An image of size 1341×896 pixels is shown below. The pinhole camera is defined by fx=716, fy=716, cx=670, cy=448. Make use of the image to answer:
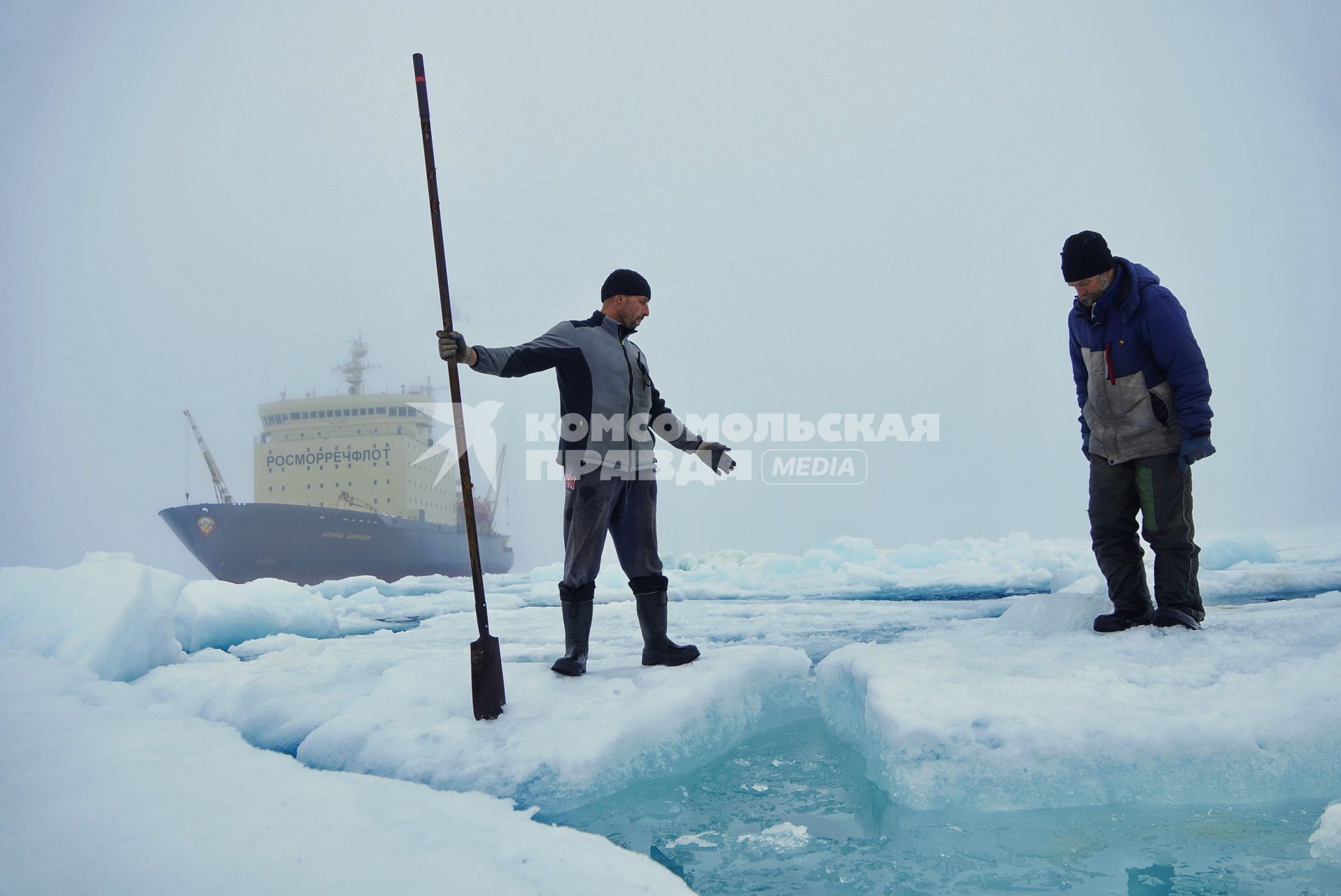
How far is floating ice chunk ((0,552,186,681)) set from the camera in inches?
140

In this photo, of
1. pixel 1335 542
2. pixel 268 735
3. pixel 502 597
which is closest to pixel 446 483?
pixel 502 597

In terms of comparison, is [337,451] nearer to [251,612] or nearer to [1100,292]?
[251,612]

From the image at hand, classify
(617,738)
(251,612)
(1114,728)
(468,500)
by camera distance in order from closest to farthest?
1. (1114,728)
2. (617,738)
3. (468,500)
4. (251,612)

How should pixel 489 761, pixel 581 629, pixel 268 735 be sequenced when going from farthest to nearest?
pixel 581 629 → pixel 268 735 → pixel 489 761

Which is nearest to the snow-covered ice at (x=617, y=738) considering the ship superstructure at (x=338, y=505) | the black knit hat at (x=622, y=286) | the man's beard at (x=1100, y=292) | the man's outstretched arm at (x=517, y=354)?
the man's outstretched arm at (x=517, y=354)

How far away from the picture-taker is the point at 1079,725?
1856 millimetres

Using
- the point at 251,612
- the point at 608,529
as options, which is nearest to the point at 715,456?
the point at 608,529

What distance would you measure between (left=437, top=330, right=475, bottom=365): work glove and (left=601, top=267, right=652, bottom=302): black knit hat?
0.82 metres

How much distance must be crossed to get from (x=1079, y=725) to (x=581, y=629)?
1.69m

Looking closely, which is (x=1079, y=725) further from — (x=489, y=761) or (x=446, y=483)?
(x=446, y=483)

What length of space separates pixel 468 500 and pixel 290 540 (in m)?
32.3

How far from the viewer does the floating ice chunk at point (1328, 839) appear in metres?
1.41

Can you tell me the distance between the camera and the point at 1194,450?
8.45ft

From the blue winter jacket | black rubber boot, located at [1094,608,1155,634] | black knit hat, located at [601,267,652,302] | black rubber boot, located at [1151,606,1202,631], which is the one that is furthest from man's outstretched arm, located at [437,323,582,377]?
black rubber boot, located at [1151,606,1202,631]
